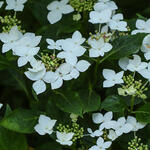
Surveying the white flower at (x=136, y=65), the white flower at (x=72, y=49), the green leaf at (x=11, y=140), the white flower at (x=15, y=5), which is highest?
the white flower at (x=15, y=5)

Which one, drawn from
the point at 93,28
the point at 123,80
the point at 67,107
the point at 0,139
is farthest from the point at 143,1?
the point at 0,139

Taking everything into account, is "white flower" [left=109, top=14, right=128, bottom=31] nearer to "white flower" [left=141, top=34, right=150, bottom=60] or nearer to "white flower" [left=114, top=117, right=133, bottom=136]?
"white flower" [left=141, top=34, right=150, bottom=60]

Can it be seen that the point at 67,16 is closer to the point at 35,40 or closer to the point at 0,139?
the point at 35,40

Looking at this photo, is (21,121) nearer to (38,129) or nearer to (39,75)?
(38,129)

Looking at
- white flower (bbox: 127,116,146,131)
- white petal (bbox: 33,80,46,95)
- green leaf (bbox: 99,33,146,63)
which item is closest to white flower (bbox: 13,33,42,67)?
white petal (bbox: 33,80,46,95)

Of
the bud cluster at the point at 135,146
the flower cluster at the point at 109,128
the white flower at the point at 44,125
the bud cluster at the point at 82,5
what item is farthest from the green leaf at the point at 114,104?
the bud cluster at the point at 82,5

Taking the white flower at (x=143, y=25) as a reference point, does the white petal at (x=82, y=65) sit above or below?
below

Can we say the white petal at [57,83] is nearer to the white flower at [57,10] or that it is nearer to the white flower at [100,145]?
the white flower at [100,145]

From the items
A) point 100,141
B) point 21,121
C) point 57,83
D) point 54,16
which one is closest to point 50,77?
point 57,83
